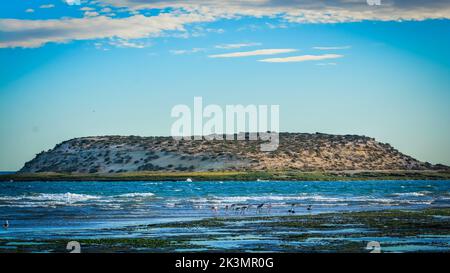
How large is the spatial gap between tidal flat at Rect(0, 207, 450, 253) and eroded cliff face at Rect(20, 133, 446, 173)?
117031 mm

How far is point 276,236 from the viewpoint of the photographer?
3041 centimetres

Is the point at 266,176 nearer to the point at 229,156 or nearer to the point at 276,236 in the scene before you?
the point at 229,156

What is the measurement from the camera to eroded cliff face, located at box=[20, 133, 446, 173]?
6206 inches

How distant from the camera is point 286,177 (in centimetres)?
15000

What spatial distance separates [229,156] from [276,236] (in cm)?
13672

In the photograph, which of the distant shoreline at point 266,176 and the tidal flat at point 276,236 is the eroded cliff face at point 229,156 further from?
the tidal flat at point 276,236

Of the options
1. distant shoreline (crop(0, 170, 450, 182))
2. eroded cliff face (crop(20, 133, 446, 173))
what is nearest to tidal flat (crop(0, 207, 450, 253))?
distant shoreline (crop(0, 170, 450, 182))

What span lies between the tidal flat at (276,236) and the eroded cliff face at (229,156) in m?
117

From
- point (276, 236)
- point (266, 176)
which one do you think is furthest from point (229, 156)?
point (276, 236)

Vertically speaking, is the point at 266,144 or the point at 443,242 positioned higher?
the point at 443,242

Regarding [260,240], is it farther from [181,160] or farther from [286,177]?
[181,160]

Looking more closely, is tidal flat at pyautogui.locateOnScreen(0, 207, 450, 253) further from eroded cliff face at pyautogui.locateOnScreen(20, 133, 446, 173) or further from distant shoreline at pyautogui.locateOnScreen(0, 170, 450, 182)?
eroded cliff face at pyautogui.locateOnScreen(20, 133, 446, 173)

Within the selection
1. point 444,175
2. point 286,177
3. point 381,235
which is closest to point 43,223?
point 381,235

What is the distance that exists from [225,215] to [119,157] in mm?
138794
